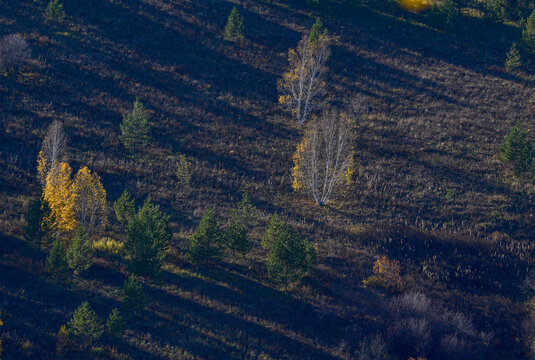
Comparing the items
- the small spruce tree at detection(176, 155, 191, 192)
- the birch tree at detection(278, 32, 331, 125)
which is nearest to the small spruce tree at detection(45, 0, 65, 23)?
the birch tree at detection(278, 32, 331, 125)

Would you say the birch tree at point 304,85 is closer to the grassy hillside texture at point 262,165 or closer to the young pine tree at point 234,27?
the grassy hillside texture at point 262,165

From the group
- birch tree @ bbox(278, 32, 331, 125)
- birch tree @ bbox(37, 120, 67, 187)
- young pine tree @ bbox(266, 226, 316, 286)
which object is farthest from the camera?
birch tree @ bbox(278, 32, 331, 125)

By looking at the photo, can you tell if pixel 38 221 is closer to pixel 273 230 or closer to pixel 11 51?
pixel 273 230

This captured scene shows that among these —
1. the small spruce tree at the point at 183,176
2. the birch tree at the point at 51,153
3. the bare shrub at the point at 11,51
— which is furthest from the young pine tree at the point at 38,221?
the bare shrub at the point at 11,51

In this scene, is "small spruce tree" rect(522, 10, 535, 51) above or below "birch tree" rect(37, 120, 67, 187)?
above

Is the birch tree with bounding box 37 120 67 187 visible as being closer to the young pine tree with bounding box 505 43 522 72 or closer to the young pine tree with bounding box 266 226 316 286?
the young pine tree with bounding box 266 226 316 286
